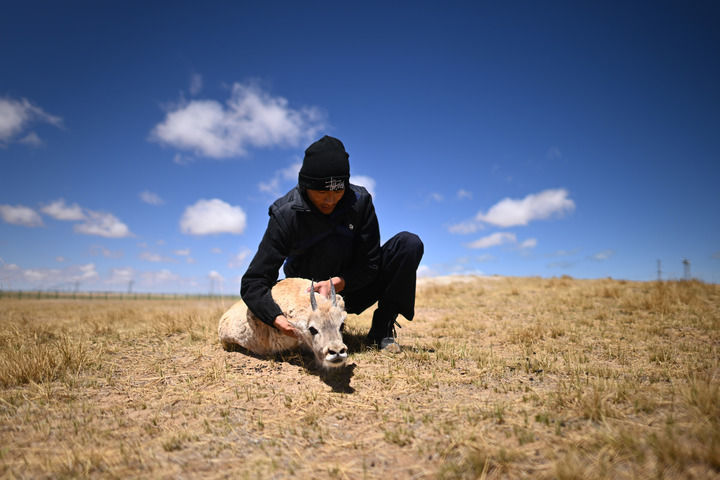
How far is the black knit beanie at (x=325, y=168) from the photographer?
182 inches

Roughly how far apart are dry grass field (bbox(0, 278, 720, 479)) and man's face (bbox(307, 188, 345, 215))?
2.10m

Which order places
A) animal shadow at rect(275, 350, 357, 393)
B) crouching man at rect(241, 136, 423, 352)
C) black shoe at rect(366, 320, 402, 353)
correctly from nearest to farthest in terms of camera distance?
animal shadow at rect(275, 350, 357, 393), crouching man at rect(241, 136, 423, 352), black shoe at rect(366, 320, 402, 353)

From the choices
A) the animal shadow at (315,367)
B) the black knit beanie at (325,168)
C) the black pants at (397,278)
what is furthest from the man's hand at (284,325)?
the black knit beanie at (325,168)

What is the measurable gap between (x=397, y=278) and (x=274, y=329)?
196 centimetres

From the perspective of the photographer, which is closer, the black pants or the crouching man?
the crouching man

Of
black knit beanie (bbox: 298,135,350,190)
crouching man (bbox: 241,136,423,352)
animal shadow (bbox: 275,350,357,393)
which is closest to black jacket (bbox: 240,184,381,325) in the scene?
crouching man (bbox: 241,136,423,352)

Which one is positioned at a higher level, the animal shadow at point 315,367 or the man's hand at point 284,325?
the man's hand at point 284,325

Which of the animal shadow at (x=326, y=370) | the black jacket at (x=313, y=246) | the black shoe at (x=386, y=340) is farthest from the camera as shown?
the black shoe at (x=386, y=340)

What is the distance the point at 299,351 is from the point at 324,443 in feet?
7.80

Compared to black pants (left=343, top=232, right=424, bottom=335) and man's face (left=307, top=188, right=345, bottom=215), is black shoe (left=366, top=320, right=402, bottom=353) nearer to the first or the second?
black pants (left=343, top=232, right=424, bottom=335)

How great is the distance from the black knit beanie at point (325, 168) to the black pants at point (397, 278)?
1352 mm

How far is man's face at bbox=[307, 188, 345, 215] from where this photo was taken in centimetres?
476

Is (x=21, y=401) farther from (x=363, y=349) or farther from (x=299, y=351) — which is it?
(x=363, y=349)

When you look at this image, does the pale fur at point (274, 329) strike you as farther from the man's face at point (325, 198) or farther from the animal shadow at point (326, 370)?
the man's face at point (325, 198)
